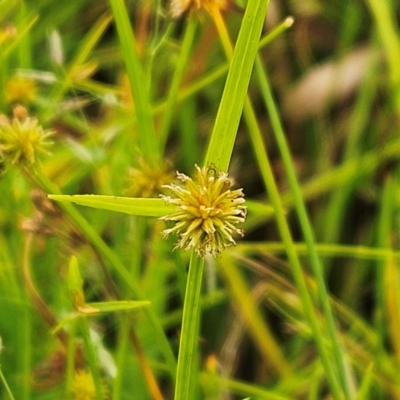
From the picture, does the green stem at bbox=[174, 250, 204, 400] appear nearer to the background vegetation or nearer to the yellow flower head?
the background vegetation

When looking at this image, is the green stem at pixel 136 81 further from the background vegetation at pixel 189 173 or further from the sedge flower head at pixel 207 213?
the sedge flower head at pixel 207 213

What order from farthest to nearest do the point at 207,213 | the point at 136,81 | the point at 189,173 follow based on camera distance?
the point at 189,173 < the point at 136,81 < the point at 207,213

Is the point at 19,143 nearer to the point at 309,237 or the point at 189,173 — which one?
the point at 309,237

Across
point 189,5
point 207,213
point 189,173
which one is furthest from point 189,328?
point 189,173

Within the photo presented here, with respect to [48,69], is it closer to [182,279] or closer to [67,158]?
[67,158]

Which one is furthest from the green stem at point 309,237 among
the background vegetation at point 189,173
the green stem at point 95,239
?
the green stem at point 95,239
